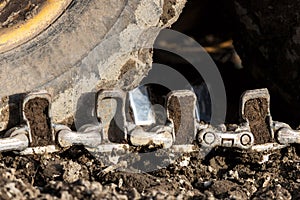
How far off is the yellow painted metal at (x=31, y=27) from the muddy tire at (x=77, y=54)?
2 centimetres

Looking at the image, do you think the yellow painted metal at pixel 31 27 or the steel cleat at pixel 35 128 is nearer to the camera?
the steel cleat at pixel 35 128

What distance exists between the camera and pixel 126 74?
7.79 ft

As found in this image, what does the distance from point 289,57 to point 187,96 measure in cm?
64

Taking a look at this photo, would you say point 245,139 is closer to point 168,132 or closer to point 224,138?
point 224,138

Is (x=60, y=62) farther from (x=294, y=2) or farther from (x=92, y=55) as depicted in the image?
(x=294, y=2)

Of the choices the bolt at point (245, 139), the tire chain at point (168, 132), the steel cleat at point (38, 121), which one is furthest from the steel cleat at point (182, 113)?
the steel cleat at point (38, 121)

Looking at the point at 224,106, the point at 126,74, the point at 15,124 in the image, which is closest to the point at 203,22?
the point at 224,106

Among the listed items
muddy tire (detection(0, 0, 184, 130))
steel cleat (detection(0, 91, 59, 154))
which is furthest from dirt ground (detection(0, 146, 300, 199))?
muddy tire (detection(0, 0, 184, 130))

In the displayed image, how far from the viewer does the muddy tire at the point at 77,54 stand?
7.30 feet

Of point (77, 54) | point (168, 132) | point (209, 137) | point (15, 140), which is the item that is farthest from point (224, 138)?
point (15, 140)

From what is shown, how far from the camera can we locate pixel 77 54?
226 cm

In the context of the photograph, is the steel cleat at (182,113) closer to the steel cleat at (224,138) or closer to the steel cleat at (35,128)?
the steel cleat at (224,138)

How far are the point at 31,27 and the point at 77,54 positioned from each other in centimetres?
17

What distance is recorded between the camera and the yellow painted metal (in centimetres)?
231
